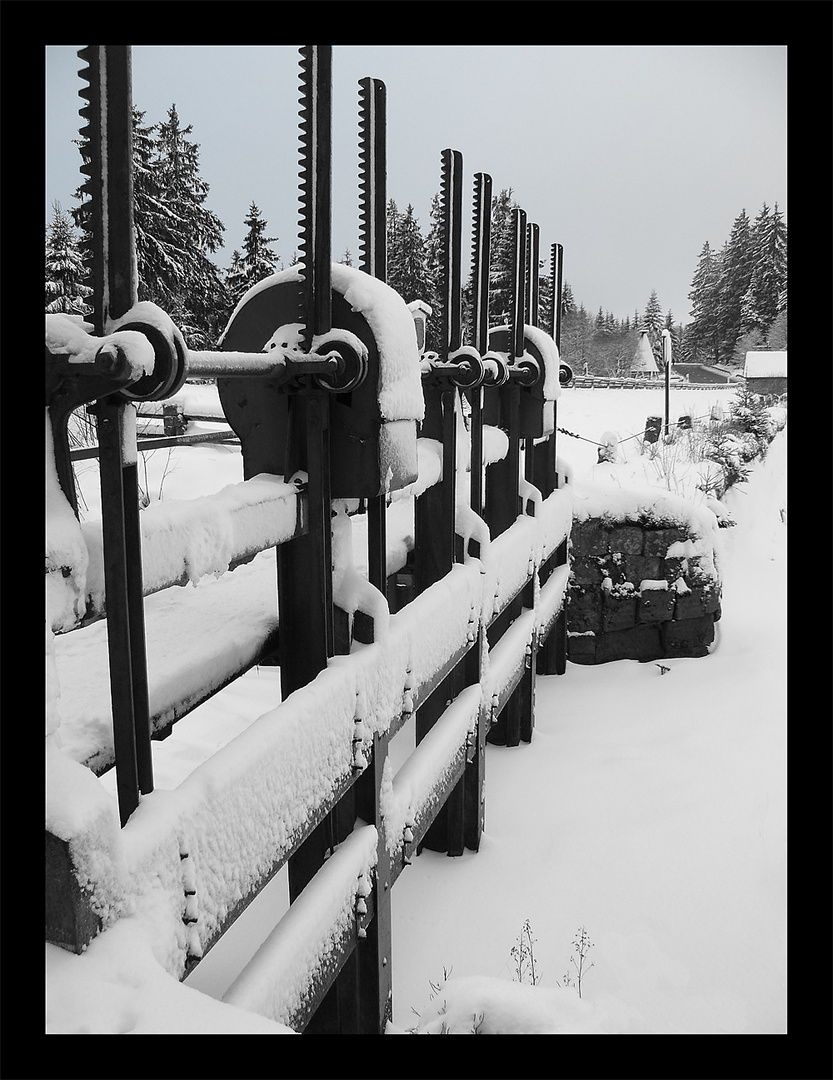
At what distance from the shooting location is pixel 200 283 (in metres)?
5.96

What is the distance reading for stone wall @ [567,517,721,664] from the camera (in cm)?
743

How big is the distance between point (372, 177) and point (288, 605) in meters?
1.50

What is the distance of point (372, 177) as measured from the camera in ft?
9.68

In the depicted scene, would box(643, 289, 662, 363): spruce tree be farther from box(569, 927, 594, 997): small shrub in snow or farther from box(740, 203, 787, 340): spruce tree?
box(569, 927, 594, 997): small shrub in snow

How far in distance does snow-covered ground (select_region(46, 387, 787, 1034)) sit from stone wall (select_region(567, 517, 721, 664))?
0.20 meters

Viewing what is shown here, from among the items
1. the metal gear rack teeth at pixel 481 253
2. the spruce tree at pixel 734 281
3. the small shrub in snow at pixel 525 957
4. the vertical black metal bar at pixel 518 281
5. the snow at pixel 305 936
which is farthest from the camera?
the spruce tree at pixel 734 281

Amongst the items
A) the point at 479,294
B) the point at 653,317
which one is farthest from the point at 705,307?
the point at 479,294

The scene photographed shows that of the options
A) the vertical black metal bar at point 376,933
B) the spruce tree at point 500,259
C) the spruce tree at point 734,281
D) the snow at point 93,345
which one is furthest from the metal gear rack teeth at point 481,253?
the spruce tree at point 734,281

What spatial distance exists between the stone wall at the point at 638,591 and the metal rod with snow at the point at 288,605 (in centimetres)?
294

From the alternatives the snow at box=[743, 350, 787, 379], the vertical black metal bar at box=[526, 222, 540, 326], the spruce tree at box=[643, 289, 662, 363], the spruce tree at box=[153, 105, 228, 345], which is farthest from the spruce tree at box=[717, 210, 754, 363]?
the spruce tree at box=[153, 105, 228, 345]

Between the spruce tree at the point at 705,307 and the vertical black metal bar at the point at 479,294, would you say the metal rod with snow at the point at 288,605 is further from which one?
the spruce tree at the point at 705,307

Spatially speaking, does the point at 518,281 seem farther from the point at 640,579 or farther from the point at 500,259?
the point at 500,259

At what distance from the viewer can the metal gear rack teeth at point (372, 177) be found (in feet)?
9.65
